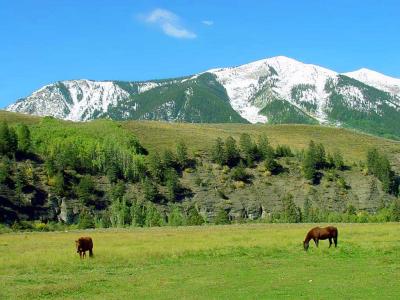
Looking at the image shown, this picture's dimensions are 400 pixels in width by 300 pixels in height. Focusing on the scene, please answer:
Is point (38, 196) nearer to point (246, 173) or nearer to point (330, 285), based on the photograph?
point (246, 173)

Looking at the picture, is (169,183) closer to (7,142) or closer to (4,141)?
(7,142)

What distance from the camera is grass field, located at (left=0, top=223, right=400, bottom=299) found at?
2633 cm

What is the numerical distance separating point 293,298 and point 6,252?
30.4 m

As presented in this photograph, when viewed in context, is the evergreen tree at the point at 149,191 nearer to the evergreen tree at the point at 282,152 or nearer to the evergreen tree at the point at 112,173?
the evergreen tree at the point at 112,173

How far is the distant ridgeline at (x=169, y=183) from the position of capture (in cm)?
11862

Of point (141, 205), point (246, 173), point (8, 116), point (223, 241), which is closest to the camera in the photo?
point (223, 241)

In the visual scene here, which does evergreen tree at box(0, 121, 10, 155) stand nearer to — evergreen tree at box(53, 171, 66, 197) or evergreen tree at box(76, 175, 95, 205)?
evergreen tree at box(53, 171, 66, 197)

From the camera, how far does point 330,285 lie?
27.5 m

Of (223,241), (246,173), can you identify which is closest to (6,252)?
(223,241)

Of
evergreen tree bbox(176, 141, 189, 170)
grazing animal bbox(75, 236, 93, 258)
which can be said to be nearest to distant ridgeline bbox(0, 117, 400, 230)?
evergreen tree bbox(176, 141, 189, 170)

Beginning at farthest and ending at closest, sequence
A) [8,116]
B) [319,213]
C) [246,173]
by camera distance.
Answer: [8,116], [246,173], [319,213]

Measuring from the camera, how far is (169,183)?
140 meters

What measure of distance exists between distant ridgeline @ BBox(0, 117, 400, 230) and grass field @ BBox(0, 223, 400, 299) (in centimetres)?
6153

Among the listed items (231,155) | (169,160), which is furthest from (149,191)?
(231,155)
